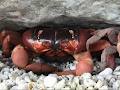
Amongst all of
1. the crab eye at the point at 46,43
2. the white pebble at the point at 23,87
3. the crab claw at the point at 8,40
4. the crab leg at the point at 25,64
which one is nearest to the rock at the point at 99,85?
the white pebble at the point at 23,87

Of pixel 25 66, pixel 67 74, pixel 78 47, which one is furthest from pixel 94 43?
pixel 25 66

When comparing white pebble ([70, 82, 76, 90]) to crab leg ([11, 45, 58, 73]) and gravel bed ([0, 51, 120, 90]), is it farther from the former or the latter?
crab leg ([11, 45, 58, 73])

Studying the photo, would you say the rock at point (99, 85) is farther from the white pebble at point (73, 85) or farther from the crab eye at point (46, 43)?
the crab eye at point (46, 43)

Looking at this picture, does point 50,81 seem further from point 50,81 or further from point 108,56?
point 108,56

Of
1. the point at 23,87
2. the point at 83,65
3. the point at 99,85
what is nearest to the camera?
the point at 99,85

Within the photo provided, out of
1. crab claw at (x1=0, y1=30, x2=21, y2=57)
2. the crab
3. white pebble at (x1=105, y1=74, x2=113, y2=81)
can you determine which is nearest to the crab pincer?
the crab

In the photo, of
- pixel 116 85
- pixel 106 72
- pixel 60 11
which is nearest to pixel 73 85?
pixel 116 85
